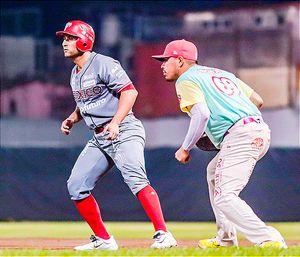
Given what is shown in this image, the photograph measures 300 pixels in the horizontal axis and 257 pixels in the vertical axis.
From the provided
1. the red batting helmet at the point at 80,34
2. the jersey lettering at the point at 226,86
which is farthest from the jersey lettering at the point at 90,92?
the jersey lettering at the point at 226,86

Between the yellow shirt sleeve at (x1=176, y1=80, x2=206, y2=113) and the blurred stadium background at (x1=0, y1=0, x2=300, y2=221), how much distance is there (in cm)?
579

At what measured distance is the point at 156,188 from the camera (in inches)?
475

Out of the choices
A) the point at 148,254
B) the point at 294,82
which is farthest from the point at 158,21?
the point at 148,254

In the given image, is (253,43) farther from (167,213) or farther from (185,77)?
(185,77)

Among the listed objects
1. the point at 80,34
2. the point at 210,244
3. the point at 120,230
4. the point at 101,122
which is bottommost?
the point at 120,230

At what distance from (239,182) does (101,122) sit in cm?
127

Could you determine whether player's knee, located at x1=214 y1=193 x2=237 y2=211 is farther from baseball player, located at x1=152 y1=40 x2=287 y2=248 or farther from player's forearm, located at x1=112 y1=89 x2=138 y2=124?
player's forearm, located at x1=112 y1=89 x2=138 y2=124

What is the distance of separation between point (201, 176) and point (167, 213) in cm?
63

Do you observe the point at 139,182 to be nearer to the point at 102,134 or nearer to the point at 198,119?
the point at 102,134

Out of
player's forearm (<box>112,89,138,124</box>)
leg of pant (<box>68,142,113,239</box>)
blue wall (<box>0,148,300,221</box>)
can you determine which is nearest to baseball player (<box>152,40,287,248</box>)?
player's forearm (<box>112,89,138,124</box>)

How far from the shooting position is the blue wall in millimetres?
11945

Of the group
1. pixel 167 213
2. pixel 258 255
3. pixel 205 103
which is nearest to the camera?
pixel 258 255

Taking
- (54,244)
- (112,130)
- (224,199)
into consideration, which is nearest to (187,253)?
(224,199)

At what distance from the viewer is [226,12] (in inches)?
497
